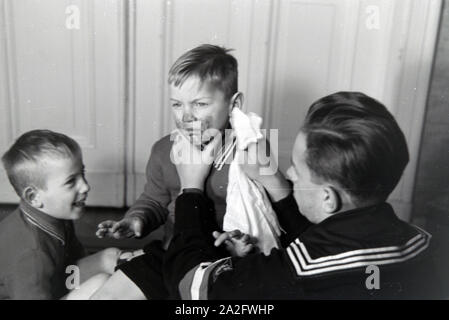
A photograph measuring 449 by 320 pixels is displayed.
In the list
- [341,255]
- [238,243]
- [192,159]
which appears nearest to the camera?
[341,255]

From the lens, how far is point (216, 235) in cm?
64

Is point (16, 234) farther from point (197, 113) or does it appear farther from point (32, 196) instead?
point (197, 113)

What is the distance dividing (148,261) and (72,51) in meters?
0.39

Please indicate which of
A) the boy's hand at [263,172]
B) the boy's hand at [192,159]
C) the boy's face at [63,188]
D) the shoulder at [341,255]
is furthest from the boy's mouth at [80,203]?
the shoulder at [341,255]

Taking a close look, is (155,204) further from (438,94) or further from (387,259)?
(438,94)

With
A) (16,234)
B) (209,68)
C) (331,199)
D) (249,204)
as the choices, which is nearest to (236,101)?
(209,68)

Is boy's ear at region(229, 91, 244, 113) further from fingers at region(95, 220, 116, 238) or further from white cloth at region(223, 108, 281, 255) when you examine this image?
fingers at region(95, 220, 116, 238)

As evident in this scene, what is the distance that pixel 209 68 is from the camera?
0.78 m

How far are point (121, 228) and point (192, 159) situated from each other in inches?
6.3

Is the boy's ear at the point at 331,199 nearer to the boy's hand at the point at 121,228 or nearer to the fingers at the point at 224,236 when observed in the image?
A: the fingers at the point at 224,236

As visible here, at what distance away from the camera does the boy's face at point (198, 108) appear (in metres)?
0.77

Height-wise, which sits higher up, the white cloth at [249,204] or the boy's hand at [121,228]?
the white cloth at [249,204]

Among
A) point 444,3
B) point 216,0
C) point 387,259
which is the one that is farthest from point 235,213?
point 444,3

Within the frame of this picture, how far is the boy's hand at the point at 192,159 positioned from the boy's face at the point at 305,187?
0.59 feet
